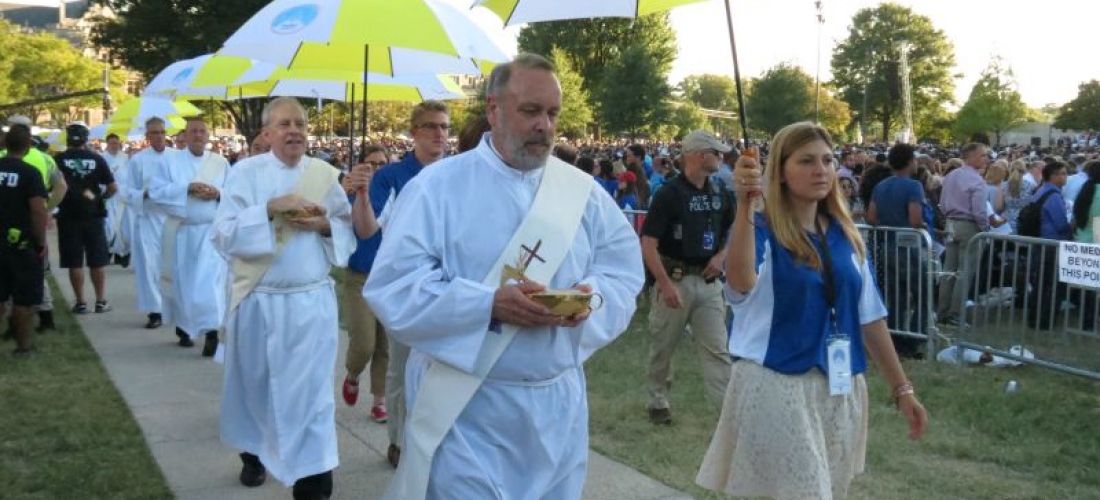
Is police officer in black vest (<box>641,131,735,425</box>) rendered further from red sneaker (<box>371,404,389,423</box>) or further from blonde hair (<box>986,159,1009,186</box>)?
blonde hair (<box>986,159,1009,186</box>)

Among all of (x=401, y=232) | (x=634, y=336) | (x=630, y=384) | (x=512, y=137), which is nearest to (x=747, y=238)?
(x=512, y=137)

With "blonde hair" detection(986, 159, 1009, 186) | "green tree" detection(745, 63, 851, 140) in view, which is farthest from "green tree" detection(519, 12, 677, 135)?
"blonde hair" detection(986, 159, 1009, 186)

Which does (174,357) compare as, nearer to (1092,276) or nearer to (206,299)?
(206,299)

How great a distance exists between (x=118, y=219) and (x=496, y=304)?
15578mm

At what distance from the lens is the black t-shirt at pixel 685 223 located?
6.75m

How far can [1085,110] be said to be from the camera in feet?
298

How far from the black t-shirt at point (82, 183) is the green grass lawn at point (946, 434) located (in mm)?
6101

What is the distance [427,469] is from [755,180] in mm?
1404

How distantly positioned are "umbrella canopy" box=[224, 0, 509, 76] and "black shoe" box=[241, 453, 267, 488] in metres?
2.17

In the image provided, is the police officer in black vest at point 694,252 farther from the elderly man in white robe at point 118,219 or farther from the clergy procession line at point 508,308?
the elderly man in white robe at point 118,219

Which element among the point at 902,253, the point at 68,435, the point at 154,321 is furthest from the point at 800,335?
the point at 154,321

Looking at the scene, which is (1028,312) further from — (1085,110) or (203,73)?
(1085,110)

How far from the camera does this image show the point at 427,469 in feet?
9.92

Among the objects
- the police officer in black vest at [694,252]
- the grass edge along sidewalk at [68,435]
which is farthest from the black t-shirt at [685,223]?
the grass edge along sidewalk at [68,435]
